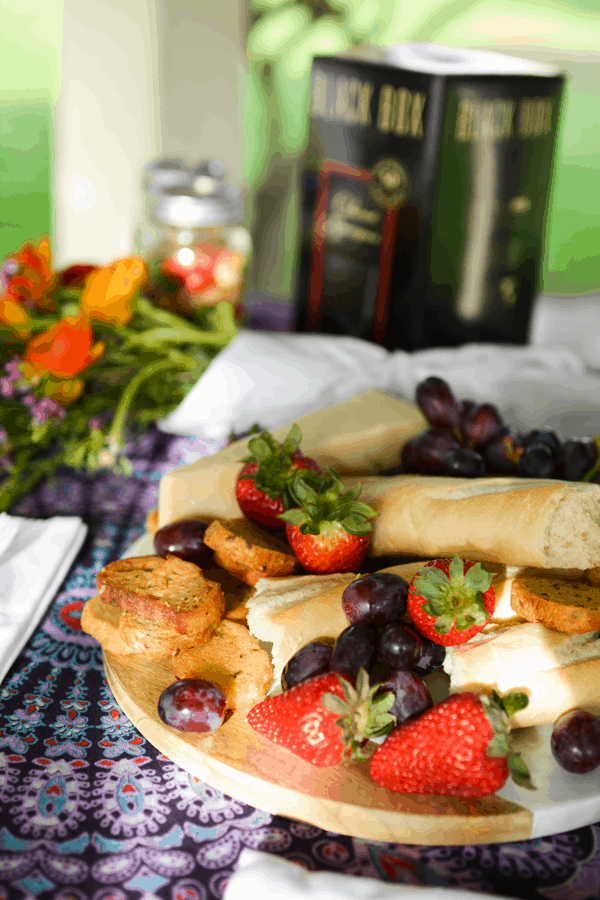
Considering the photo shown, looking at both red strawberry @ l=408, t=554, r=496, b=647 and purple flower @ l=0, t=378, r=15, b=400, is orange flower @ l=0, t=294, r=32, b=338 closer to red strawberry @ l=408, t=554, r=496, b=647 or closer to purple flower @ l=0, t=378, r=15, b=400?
purple flower @ l=0, t=378, r=15, b=400

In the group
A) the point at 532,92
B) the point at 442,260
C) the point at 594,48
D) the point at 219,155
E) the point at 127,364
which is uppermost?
the point at 594,48

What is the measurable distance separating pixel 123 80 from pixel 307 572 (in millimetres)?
1356

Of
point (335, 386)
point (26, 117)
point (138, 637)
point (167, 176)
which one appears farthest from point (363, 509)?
point (26, 117)

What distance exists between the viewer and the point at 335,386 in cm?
123

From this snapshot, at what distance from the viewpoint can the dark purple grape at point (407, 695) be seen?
59 cm

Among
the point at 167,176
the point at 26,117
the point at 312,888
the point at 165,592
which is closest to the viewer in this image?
the point at 312,888

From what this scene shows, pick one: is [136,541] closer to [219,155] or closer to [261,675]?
[261,675]

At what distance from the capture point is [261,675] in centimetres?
66

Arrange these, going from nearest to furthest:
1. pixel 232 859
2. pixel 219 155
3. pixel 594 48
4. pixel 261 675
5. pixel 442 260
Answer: pixel 232 859 < pixel 261 675 < pixel 442 260 < pixel 594 48 < pixel 219 155

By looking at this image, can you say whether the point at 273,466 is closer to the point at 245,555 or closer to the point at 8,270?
the point at 245,555

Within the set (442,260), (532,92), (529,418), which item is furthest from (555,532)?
(532,92)

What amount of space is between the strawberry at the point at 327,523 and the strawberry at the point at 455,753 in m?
0.19

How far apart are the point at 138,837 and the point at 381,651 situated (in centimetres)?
22

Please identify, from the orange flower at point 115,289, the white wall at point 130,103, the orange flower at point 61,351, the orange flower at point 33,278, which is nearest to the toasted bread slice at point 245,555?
the orange flower at point 61,351
